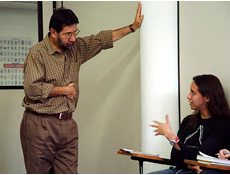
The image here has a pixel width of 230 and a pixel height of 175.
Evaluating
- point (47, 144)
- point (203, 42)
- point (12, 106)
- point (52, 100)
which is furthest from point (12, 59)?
point (203, 42)

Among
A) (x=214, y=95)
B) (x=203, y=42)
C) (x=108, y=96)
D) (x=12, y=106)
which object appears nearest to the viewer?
(x=214, y=95)

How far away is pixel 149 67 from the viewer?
2729 mm

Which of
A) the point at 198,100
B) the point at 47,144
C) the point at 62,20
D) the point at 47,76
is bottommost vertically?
the point at 47,144

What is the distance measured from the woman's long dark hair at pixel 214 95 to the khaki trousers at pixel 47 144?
93 centimetres

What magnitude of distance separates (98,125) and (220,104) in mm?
1486

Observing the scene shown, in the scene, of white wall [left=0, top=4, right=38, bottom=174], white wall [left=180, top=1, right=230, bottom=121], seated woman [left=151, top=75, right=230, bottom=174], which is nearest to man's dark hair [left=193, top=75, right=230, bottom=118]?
seated woman [left=151, top=75, right=230, bottom=174]

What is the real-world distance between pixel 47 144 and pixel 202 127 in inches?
40.6

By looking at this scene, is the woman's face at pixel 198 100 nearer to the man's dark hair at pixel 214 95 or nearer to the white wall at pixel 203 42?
the man's dark hair at pixel 214 95

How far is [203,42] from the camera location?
2.53m

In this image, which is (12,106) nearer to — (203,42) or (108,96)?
(108,96)

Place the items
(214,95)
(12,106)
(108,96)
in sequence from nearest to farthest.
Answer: (214,95) → (12,106) → (108,96)

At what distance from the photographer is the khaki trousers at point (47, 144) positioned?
2.30 metres

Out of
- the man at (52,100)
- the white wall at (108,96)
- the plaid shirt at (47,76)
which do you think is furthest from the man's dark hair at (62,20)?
the white wall at (108,96)

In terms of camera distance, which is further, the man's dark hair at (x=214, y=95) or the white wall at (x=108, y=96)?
the white wall at (x=108, y=96)
